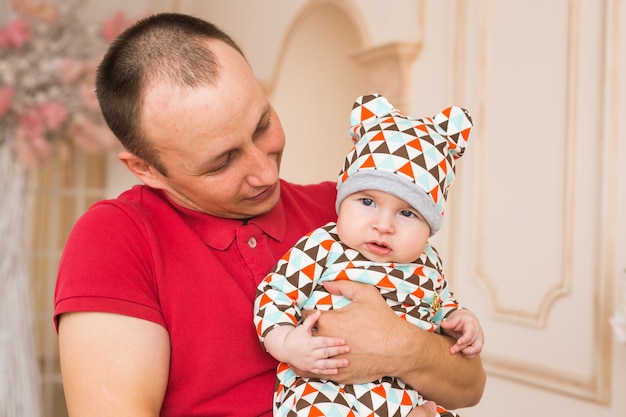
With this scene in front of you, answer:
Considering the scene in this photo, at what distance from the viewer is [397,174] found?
142cm

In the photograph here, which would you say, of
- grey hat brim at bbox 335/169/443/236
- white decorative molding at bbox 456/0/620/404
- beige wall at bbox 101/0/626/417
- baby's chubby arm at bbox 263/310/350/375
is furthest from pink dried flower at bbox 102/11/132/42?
baby's chubby arm at bbox 263/310/350/375

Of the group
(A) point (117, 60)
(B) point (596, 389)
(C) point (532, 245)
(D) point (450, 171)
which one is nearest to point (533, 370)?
(B) point (596, 389)

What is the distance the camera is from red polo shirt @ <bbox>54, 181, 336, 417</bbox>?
1.32 m

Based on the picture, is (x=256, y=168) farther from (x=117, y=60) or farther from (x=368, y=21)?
(x=368, y=21)

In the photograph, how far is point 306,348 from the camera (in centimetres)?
132

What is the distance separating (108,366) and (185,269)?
24 cm

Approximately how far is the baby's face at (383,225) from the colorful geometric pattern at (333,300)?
4 centimetres

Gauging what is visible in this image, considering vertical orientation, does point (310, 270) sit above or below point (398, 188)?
below

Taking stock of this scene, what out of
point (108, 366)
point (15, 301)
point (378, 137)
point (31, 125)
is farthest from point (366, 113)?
point (15, 301)

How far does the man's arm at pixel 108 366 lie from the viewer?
4.17 ft

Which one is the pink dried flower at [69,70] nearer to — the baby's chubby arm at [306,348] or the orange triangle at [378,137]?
the orange triangle at [378,137]

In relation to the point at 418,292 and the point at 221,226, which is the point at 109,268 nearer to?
the point at 221,226

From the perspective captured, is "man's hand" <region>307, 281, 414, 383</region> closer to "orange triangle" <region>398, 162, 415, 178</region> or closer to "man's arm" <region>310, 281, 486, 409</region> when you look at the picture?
"man's arm" <region>310, 281, 486, 409</region>

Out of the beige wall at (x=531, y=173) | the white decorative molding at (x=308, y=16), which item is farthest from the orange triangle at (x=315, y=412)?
the white decorative molding at (x=308, y=16)
